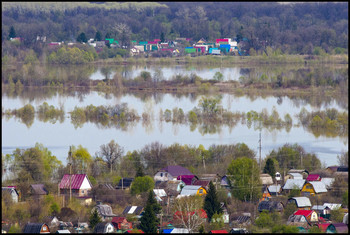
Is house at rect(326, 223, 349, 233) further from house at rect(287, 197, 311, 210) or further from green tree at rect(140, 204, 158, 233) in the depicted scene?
green tree at rect(140, 204, 158, 233)

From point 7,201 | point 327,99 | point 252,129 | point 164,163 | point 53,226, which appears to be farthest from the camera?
point 327,99

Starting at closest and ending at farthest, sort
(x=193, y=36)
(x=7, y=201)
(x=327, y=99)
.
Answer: (x=7, y=201)
(x=327, y=99)
(x=193, y=36)

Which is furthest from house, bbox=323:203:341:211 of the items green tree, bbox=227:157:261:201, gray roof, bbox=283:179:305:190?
gray roof, bbox=283:179:305:190

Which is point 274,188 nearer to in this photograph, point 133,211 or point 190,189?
point 190,189

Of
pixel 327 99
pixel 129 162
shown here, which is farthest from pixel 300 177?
Result: pixel 327 99

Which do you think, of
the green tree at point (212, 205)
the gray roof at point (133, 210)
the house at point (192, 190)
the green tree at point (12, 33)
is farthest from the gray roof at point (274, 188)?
the green tree at point (12, 33)

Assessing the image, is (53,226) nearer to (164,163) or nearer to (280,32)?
(164,163)
